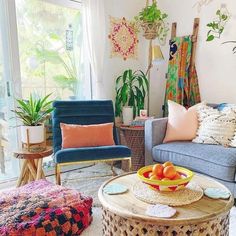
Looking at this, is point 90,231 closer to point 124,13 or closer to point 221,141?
point 221,141

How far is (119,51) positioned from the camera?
337 cm

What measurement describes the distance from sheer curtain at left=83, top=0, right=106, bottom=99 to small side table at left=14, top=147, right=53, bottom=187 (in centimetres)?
115

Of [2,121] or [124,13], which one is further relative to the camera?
[124,13]

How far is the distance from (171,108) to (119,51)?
3.90 feet

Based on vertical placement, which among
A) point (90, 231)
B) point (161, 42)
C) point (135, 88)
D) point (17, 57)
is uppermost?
point (161, 42)

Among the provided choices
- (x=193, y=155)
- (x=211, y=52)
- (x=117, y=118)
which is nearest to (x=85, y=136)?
(x=117, y=118)

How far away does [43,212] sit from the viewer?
1.60 meters

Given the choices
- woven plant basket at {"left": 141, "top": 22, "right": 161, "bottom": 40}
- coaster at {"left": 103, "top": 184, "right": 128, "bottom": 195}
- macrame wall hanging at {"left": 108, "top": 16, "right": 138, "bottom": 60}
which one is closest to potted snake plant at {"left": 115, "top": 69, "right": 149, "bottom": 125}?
macrame wall hanging at {"left": 108, "top": 16, "right": 138, "bottom": 60}

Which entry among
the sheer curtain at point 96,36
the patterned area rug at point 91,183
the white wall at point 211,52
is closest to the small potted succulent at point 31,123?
the patterned area rug at point 91,183

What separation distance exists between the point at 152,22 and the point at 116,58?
Result: 2.14 feet

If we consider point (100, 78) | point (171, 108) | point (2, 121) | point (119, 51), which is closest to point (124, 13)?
point (119, 51)

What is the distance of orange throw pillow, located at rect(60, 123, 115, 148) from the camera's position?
244 cm

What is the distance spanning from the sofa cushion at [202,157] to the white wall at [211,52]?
37.5 inches

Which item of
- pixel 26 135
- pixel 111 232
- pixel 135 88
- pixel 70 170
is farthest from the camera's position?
pixel 135 88
